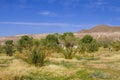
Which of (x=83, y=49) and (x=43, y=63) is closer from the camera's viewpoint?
(x=43, y=63)

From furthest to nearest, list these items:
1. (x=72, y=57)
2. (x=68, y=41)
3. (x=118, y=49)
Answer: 1. (x=68, y=41)
2. (x=118, y=49)
3. (x=72, y=57)

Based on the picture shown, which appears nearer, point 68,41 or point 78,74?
point 78,74

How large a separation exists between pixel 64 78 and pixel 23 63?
8100 millimetres

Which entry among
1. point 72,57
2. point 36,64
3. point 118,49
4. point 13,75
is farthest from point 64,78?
point 118,49

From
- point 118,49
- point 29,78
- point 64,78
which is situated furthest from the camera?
point 118,49

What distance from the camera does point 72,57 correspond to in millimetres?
39875

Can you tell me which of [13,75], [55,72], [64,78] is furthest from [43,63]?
[13,75]

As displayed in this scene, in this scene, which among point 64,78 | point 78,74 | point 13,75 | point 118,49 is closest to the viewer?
point 13,75

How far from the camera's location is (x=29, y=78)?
1839 centimetres

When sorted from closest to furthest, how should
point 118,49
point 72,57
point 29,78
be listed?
point 29,78
point 72,57
point 118,49

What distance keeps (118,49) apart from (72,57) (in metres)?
25.1

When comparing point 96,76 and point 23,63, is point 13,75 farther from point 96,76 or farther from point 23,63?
point 23,63

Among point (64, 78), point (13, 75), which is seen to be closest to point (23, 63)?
point (64, 78)

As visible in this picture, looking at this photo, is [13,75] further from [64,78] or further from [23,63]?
[23,63]
